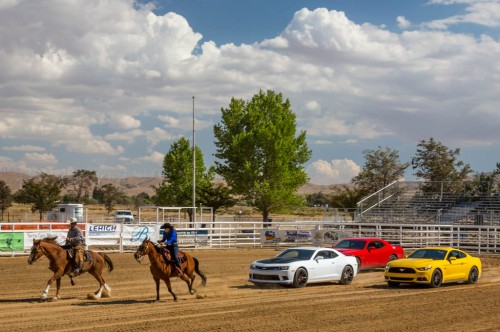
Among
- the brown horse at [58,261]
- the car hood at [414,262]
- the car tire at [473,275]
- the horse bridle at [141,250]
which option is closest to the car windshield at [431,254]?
the car hood at [414,262]

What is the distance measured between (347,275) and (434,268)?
267cm

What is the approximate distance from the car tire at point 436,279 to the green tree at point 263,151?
35639 mm

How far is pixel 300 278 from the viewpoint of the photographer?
68.8ft

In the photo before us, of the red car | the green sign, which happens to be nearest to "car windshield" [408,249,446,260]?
the red car

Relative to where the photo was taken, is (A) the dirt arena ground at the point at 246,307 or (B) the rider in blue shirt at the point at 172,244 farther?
→ (B) the rider in blue shirt at the point at 172,244

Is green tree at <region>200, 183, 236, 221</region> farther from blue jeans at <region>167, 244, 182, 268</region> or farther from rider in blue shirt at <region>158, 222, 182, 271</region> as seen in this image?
blue jeans at <region>167, 244, 182, 268</region>

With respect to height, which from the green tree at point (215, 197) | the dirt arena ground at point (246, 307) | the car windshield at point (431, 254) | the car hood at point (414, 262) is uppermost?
the green tree at point (215, 197)

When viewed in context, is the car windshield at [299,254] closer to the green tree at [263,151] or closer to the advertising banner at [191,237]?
the advertising banner at [191,237]

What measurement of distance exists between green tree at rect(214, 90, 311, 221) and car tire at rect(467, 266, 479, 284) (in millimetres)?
34471

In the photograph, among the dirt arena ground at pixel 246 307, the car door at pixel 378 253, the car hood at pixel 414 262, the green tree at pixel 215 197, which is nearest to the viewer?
the dirt arena ground at pixel 246 307

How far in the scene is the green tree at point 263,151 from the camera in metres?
57.5

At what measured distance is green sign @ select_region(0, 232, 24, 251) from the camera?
33.5m

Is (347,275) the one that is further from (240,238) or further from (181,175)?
(181,175)

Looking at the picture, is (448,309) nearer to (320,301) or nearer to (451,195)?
(320,301)
